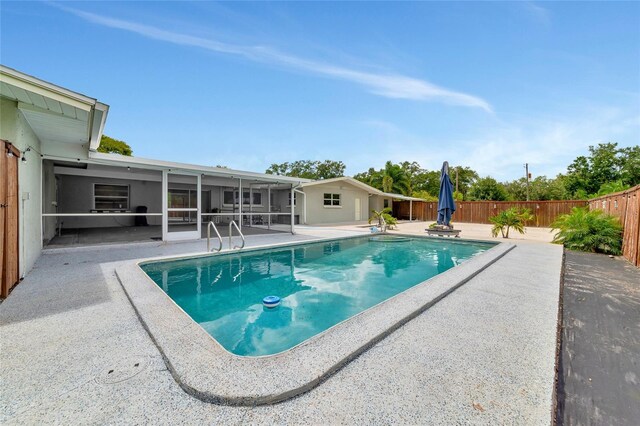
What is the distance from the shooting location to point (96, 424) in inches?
65.6

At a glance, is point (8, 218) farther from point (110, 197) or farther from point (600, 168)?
point (600, 168)

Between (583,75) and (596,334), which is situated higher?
(583,75)

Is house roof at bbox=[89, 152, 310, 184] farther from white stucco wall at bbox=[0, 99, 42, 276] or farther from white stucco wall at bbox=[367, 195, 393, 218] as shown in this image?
white stucco wall at bbox=[367, 195, 393, 218]

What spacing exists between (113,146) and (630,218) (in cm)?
3629

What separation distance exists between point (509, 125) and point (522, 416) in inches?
780

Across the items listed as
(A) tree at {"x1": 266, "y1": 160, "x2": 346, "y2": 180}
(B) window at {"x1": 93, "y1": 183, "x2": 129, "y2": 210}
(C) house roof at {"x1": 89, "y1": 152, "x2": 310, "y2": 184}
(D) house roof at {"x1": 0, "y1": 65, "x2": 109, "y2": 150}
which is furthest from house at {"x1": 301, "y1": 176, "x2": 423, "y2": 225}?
(A) tree at {"x1": 266, "y1": 160, "x2": 346, "y2": 180}

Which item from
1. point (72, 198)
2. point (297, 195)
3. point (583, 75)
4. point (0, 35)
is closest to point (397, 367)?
point (0, 35)

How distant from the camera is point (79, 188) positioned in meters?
12.5

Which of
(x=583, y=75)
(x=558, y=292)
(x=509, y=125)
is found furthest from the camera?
(x=509, y=125)

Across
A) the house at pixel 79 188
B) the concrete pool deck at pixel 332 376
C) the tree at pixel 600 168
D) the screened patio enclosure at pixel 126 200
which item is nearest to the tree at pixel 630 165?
the tree at pixel 600 168

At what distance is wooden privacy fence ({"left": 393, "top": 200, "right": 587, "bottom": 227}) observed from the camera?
17.8m

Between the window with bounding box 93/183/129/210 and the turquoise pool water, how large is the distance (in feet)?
30.6

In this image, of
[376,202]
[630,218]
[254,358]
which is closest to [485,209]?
[376,202]

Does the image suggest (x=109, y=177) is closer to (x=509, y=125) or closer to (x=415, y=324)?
(x=415, y=324)
